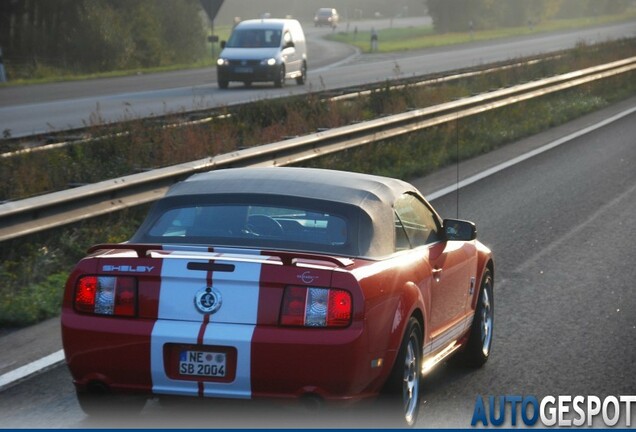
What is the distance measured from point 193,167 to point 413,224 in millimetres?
5416

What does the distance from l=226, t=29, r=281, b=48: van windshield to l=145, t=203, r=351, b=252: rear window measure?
107 feet

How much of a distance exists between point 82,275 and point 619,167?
14.1 meters

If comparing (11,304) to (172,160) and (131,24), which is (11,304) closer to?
(172,160)

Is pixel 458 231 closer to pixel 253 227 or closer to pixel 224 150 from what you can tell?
pixel 253 227

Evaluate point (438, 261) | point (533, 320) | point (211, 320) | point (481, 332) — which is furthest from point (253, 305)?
point (533, 320)

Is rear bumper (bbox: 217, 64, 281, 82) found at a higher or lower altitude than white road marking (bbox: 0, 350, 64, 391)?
lower

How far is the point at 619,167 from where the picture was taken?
1914 cm

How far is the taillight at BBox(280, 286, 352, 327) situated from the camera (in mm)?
5816

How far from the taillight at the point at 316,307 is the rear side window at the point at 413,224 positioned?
0.93 metres

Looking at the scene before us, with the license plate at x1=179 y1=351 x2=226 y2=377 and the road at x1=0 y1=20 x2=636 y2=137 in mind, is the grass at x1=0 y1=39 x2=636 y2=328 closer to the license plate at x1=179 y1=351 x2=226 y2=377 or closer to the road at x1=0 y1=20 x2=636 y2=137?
the road at x1=0 y1=20 x2=636 y2=137

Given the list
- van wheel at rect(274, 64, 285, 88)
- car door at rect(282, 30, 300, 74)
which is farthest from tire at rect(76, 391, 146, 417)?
car door at rect(282, 30, 300, 74)

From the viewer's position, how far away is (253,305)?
5.81 m

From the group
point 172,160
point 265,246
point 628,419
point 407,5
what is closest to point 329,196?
point 265,246

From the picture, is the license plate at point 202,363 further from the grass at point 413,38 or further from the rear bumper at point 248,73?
the grass at point 413,38
